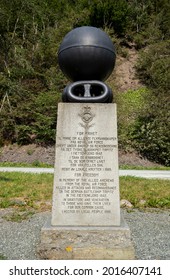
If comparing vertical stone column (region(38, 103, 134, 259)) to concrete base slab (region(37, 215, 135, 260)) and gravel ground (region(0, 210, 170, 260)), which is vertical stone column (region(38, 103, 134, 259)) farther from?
gravel ground (region(0, 210, 170, 260))

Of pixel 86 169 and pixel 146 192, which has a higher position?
pixel 146 192

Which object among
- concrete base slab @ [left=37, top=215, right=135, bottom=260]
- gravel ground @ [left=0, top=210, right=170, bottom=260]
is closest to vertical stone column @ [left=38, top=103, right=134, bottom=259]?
concrete base slab @ [left=37, top=215, right=135, bottom=260]

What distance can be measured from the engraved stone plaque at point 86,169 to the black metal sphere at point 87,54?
1.74 ft

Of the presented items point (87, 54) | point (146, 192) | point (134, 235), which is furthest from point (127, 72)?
point (87, 54)

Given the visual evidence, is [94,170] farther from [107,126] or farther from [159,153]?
[159,153]

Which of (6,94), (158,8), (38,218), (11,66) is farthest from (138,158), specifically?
(158,8)

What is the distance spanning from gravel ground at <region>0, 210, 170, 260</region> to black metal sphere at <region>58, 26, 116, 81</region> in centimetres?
258

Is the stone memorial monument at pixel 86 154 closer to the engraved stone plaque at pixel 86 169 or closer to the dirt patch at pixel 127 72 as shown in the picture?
the engraved stone plaque at pixel 86 169

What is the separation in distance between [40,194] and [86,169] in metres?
3.98

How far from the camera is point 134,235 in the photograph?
17.7 feet

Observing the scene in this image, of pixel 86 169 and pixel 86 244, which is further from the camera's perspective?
pixel 86 169

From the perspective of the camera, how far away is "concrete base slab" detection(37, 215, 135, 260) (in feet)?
14.0

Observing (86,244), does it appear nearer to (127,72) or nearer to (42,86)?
(42,86)

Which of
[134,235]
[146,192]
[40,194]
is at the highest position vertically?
[146,192]
